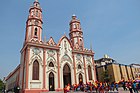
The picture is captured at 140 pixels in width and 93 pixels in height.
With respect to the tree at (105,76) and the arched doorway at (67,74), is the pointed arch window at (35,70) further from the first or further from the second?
the tree at (105,76)

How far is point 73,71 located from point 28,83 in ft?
34.3

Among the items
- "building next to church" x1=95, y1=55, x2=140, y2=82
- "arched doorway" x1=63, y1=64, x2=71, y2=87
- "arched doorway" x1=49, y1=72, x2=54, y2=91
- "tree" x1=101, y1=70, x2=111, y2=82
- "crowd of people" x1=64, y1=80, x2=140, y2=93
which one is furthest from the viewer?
"building next to church" x1=95, y1=55, x2=140, y2=82

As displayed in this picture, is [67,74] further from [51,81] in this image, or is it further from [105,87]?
[105,87]

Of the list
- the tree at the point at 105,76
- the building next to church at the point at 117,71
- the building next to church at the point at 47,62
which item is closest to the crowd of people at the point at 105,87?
the building next to church at the point at 47,62

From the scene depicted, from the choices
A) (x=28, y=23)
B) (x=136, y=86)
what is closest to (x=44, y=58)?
(x=28, y=23)

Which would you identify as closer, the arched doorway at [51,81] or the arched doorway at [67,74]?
the arched doorway at [51,81]

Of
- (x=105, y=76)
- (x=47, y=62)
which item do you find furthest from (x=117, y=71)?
(x=47, y=62)

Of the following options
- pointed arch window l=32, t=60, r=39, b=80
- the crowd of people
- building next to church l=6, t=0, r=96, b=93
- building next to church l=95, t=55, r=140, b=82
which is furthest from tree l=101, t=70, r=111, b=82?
pointed arch window l=32, t=60, r=39, b=80

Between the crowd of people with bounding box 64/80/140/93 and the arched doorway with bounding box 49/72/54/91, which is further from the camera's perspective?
the arched doorway with bounding box 49/72/54/91

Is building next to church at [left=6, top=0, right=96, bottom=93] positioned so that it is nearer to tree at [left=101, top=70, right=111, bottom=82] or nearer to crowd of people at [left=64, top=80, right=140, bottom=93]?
crowd of people at [left=64, top=80, right=140, bottom=93]

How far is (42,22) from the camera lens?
32.2 meters

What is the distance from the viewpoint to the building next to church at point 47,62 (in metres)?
24.5

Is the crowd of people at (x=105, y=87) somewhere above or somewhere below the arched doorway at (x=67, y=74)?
below

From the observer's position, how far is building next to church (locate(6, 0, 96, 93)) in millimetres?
24509
